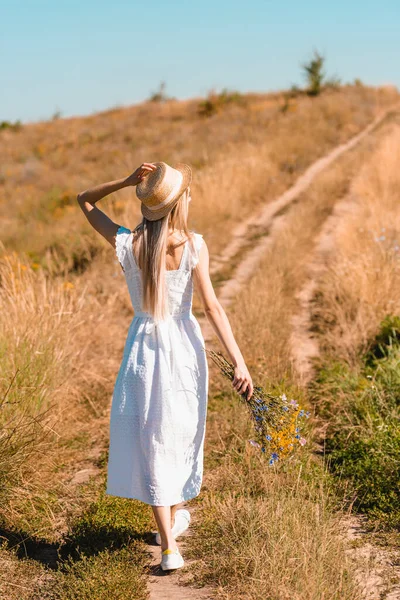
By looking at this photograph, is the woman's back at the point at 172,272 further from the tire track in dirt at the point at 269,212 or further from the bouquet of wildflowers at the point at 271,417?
the tire track in dirt at the point at 269,212

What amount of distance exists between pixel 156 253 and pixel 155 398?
0.69 metres

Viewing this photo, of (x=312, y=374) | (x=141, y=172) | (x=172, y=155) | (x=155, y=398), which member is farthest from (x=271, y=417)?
(x=172, y=155)

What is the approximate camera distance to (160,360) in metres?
2.95

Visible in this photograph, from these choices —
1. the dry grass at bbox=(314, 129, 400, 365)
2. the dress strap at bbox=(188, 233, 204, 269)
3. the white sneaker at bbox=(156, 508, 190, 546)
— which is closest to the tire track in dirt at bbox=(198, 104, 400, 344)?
the dry grass at bbox=(314, 129, 400, 365)

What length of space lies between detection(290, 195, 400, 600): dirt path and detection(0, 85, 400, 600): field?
13 mm

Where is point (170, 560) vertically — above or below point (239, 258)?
below

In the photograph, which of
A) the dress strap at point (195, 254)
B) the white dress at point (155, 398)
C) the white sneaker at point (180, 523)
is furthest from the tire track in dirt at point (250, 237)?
the dress strap at point (195, 254)

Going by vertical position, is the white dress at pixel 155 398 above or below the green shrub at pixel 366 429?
above

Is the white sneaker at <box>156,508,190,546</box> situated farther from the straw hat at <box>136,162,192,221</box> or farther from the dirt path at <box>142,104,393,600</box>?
the straw hat at <box>136,162,192,221</box>

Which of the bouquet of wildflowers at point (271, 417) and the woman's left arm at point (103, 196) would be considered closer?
the woman's left arm at point (103, 196)

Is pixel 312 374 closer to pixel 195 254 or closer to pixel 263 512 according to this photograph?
pixel 263 512

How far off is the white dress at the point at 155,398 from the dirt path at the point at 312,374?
0.94 meters

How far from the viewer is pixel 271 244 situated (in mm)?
10016

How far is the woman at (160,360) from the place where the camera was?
9.62ft
